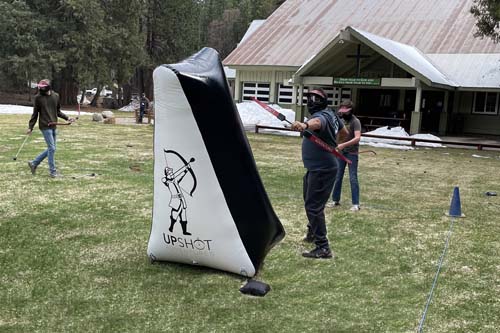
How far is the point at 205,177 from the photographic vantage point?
4738mm

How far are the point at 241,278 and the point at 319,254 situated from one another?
1.15 m

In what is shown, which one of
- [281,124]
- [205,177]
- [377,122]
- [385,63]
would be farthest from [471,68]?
[205,177]

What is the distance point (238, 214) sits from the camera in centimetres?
485

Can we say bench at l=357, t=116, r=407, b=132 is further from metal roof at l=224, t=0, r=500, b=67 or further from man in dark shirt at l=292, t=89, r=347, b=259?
man in dark shirt at l=292, t=89, r=347, b=259

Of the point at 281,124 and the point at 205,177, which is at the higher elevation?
the point at 205,177

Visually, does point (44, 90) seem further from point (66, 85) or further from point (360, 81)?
point (66, 85)

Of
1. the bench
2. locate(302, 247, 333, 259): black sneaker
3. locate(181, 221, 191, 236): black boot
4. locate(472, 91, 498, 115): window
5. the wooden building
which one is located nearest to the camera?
locate(181, 221, 191, 236): black boot

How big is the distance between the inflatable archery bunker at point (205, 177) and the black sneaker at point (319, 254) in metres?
0.85

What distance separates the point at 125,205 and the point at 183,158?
3.43m

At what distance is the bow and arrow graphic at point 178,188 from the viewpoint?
475 centimetres

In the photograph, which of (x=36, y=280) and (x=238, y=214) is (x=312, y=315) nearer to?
(x=238, y=214)

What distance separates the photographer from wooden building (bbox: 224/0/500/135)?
71.1 feet

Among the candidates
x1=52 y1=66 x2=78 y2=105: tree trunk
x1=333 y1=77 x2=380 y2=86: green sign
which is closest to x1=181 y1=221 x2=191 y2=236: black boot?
x1=333 y1=77 x2=380 y2=86: green sign

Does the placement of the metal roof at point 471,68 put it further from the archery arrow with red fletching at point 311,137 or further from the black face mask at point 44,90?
the archery arrow with red fletching at point 311,137
